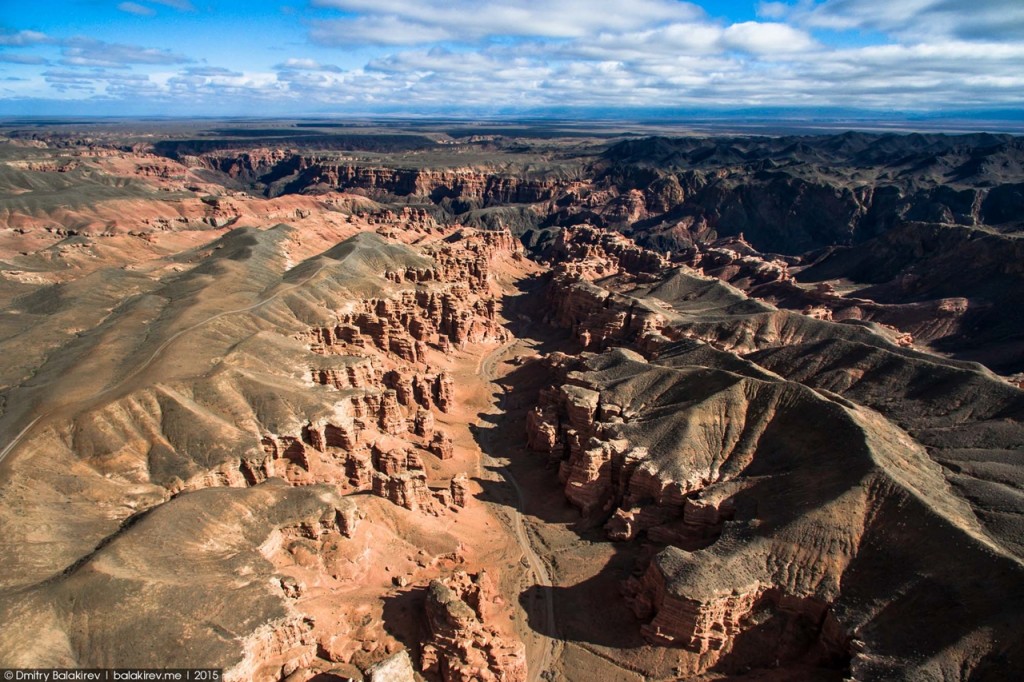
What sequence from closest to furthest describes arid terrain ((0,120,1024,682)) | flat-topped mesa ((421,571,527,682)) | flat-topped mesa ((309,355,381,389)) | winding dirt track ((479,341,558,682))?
arid terrain ((0,120,1024,682)), flat-topped mesa ((421,571,527,682)), winding dirt track ((479,341,558,682)), flat-topped mesa ((309,355,381,389))

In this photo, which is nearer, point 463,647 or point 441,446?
Answer: point 463,647

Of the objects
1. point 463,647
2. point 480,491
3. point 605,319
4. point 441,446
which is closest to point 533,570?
point 480,491

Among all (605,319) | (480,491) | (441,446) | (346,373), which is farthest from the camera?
(605,319)

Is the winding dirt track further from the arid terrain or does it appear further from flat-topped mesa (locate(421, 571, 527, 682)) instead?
flat-topped mesa (locate(421, 571, 527, 682))

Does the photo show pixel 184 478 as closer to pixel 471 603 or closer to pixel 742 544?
pixel 471 603

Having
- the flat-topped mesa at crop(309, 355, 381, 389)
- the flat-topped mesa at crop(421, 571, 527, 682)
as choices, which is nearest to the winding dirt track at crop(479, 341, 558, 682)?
the flat-topped mesa at crop(421, 571, 527, 682)

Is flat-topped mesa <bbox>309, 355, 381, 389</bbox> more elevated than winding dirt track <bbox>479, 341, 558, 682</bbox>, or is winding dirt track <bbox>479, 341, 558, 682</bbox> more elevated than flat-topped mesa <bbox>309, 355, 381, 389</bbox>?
flat-topped mesa <bbox>309, 355, 381, 389</bbox>

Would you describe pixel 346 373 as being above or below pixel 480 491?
above

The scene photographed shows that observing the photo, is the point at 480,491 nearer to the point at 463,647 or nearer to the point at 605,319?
the point at 463,647

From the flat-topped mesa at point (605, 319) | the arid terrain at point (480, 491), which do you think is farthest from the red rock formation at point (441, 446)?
the flat-topped mesa at point (605, 319)
